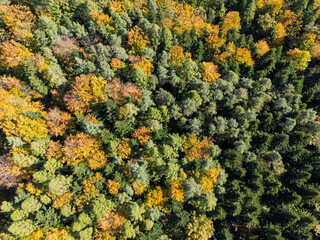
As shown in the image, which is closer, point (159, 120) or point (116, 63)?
point (159, 120)

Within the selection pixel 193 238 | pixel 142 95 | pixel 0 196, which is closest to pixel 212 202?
pixel 193 238

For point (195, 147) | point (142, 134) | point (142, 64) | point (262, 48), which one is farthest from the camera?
point (262, 48)

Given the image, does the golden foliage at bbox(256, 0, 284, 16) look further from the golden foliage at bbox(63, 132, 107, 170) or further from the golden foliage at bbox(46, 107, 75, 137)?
the golden foliage at bbox(46, 107, 75, 137)

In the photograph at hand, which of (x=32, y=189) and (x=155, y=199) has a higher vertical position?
(x=155, y=199)

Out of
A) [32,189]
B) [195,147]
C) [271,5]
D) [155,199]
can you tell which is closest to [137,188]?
[155,199]

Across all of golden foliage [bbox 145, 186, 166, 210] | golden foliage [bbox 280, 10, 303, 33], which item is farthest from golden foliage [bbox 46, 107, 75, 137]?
golden foliage [bbox 280, 10, 303, 33]

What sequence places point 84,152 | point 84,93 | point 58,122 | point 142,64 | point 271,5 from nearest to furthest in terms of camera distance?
1. point 84,152
2. point 58,122
3. point 84,93
4. point 142,64
5. point 271,5

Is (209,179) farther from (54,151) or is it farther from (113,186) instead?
(54,151)

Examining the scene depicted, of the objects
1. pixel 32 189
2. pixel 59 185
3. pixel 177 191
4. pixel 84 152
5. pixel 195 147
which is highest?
pixel 195 147
